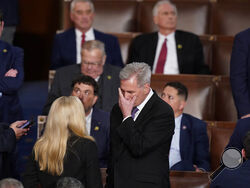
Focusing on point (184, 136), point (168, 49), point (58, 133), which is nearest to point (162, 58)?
point (168, 49)

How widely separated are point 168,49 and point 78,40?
2.50 feet

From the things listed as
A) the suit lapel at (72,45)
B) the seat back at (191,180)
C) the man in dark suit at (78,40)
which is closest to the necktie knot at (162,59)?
the man in dark suit at (78,40)

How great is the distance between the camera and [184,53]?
16.8 feet

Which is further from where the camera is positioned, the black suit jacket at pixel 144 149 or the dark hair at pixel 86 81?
the dark hair at pixel 86 81

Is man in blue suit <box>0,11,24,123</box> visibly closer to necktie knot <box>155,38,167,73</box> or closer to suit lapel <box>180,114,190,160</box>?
suit lapel <box>180,114,190,160</box>

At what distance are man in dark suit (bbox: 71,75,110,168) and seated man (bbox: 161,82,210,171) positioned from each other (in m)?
0.46

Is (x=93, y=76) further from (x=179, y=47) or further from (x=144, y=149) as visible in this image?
(x=144, y=149)

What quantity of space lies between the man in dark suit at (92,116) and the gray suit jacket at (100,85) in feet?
1.10

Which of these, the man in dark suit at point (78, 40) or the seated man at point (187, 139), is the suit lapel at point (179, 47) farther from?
the seated man at point (187, 139)

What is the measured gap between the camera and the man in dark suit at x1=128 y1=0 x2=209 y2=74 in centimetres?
509

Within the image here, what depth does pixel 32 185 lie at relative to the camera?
3109mm

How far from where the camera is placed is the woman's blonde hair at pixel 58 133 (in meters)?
3.04

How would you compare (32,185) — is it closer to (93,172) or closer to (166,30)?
(93,172)

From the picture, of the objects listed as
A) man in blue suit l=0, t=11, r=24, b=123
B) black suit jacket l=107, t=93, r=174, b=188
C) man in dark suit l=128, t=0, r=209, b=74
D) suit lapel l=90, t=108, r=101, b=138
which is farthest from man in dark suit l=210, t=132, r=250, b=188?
man in dark suit l=128, t=0, r=209, b=74
